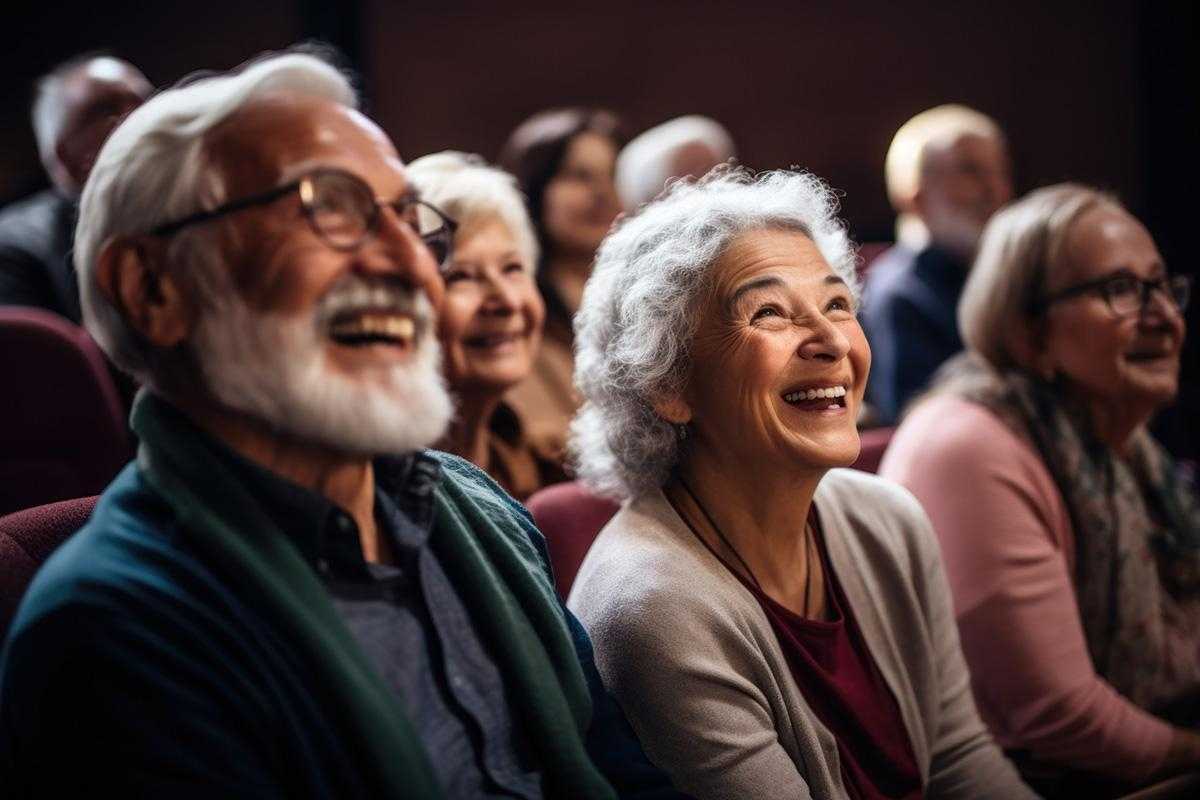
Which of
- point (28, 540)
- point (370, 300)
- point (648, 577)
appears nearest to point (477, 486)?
point (648, 577)

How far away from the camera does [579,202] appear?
9.94 ft

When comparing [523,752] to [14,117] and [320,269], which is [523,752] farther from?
[14,117]

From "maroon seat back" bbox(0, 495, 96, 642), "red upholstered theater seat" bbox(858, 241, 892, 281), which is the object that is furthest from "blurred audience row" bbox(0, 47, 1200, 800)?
"red upholstered theater seat" bbox(858, 241, 892, 281)

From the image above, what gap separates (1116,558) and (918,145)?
2.19m

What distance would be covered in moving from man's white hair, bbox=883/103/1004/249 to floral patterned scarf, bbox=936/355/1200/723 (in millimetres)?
1681

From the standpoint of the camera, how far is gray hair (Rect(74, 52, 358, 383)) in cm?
109

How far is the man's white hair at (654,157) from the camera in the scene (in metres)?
3.40

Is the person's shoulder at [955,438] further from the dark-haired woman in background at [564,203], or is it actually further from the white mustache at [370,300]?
the white mustache at [370,300]

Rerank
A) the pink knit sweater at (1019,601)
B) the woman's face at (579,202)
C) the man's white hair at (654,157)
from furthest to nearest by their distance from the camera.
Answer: the man's white hair at (654,157)
the woman's face at (579,202)
the pink knit sweater at (1019,601)

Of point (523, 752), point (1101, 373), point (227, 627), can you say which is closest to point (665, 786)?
point (523, 752)

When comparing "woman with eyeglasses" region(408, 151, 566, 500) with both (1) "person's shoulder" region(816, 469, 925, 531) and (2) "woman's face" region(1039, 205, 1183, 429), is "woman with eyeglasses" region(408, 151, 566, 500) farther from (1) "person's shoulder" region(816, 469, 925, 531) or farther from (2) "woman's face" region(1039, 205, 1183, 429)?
Answer: (2) "woman's face" region(1039, 205, 1183, 429)

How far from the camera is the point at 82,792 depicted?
94 cm

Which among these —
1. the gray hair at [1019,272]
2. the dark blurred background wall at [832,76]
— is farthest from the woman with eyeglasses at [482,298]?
the dark blurred background wall at [832,76]

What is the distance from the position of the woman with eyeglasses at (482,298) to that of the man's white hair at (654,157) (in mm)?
1138
